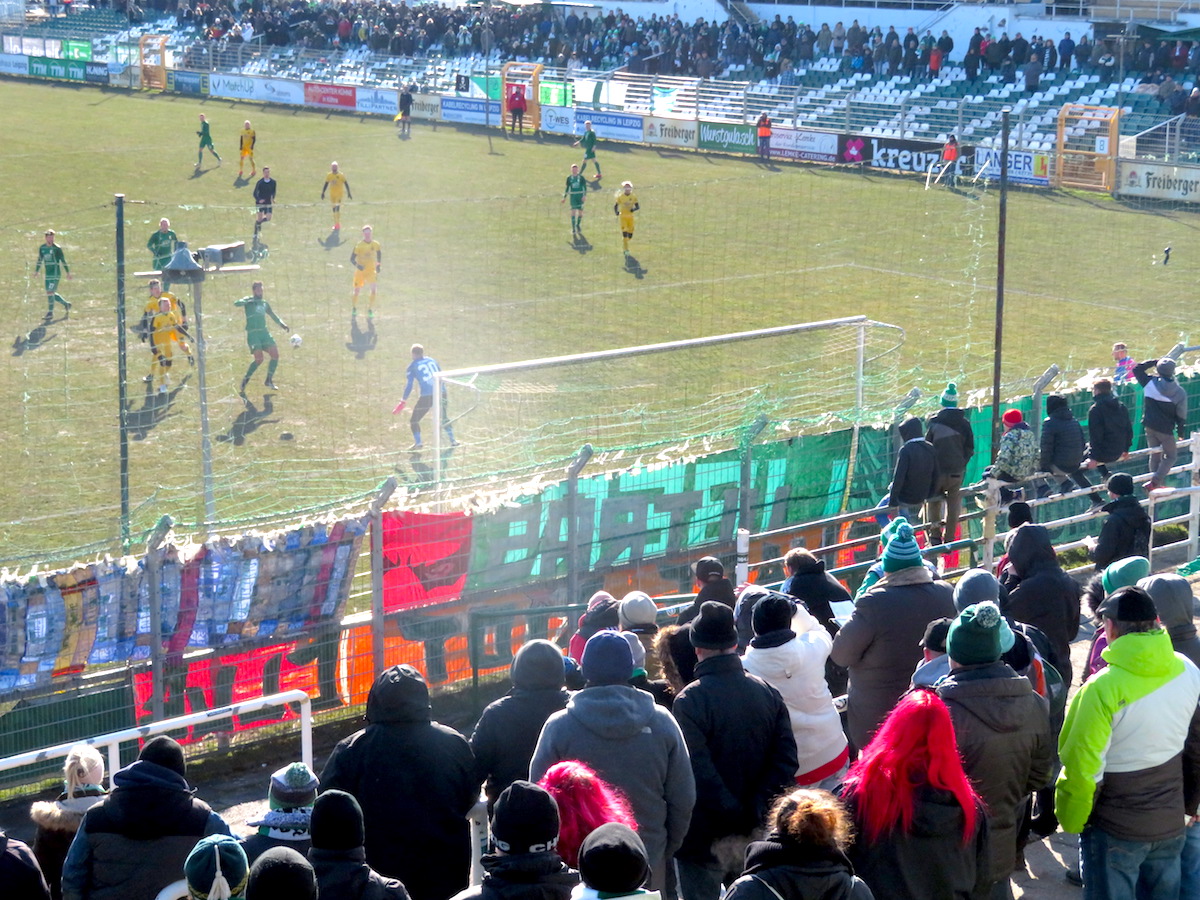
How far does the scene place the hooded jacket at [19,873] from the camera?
14.6ft

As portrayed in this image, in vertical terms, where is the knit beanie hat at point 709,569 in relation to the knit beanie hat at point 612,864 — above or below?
below

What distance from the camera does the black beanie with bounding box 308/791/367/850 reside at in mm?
3949

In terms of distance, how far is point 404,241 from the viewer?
26.6m

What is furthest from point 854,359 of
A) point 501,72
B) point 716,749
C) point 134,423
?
point 501,72

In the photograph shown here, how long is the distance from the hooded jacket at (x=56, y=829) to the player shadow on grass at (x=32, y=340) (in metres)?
15.6

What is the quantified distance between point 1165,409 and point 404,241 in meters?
16.4

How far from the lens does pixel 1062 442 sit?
40.9 ft

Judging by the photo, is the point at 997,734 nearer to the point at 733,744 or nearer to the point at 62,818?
the point at 733,744

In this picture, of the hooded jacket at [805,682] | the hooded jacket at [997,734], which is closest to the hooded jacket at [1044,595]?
the hooded jacket at [805,682]

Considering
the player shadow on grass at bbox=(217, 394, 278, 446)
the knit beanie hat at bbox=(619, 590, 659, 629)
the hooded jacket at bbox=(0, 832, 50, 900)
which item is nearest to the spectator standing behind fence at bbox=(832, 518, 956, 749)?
the knit beanie hat at bbox=(619, 590, 659, 629)

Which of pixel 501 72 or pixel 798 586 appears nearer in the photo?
pixel 798 586

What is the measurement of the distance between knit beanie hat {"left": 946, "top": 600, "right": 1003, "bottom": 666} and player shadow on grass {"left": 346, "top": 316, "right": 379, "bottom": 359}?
16.0m

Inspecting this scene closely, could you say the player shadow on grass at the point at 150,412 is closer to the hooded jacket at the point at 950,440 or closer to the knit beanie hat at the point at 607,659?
the hooded jacket at the point at 950,440

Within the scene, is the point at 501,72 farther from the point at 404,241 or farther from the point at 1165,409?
the point at 1165,409
